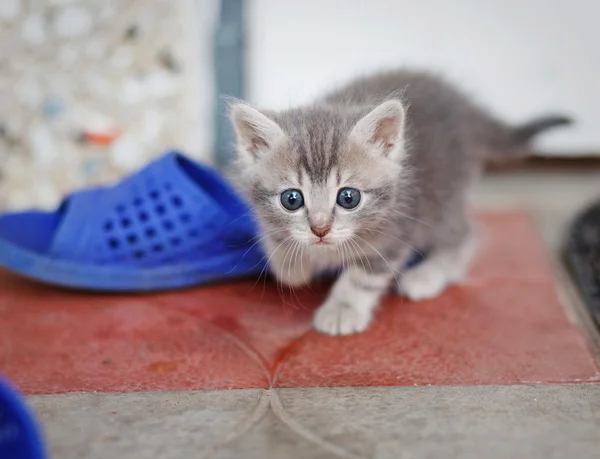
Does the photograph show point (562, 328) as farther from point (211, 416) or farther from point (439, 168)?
point (211, 416)

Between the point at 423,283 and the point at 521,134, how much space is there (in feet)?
1.64

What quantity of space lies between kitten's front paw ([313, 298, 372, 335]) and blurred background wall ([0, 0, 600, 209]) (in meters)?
0.51

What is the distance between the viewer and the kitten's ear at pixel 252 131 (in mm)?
1365

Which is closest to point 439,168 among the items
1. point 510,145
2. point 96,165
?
point 510,145

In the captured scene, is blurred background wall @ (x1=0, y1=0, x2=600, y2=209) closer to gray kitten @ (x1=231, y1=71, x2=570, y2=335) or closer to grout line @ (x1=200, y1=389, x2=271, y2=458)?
gray kitten @ (x1=231, y1=71, x2=570, y2=335)

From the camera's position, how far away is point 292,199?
1.36 meters

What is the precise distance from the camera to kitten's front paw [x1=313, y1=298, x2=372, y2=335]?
1.43 metres

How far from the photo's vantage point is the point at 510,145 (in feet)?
5.90

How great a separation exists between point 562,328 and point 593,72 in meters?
1.51

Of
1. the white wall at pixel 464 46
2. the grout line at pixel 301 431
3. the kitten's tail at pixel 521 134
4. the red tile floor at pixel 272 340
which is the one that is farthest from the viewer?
the white wall at pixel 464 46

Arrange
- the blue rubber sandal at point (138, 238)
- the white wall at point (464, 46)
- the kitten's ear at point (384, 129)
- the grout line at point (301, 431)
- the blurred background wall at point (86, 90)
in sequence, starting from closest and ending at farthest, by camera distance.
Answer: the grout line at point (301, 431) → the kitten's ear at point (384, 129) → the blue rubber sandal at point (138, 238) → the blurred background wall at point (86, 90) → the white wall at point (464, 46)

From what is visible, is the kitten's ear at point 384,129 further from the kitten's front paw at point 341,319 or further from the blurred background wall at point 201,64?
the blurred background wall at point 201,64

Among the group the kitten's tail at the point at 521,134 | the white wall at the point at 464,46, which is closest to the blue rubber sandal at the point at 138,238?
the kitten's tail at the point at 521,134

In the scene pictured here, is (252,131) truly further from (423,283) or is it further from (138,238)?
(423,283)
